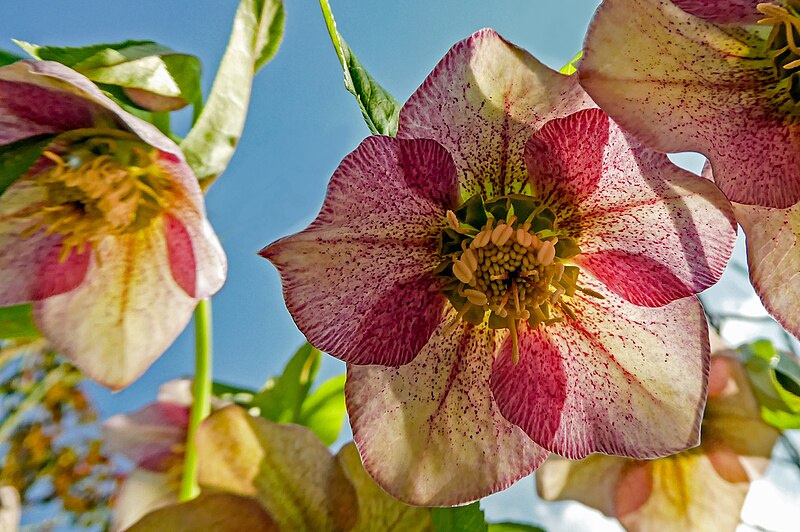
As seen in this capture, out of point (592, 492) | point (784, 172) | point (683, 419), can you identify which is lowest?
point (592, 492)

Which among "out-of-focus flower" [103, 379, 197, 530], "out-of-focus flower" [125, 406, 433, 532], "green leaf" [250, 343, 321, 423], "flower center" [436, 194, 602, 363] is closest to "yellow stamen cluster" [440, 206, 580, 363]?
"flower center" [436, 194, 602, 363]

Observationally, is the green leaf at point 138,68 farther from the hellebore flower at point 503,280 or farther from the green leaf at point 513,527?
the green leaf at point 513,527

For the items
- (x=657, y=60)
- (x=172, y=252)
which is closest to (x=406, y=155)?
(x=657, y=60)

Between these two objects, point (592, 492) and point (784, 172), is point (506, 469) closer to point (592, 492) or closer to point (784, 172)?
point (784, 172)

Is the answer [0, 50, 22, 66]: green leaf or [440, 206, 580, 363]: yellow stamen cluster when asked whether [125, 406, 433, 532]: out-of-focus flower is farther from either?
[0, 50, 22, 66]: green leaf

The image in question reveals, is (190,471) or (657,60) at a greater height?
(657,60)

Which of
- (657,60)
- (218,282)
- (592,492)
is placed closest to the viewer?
(657,60)

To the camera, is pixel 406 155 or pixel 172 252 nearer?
pixel 406 155

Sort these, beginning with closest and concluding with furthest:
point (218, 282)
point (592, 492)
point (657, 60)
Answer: point (657, 60) → point (218, 282) → point (592, 492)
